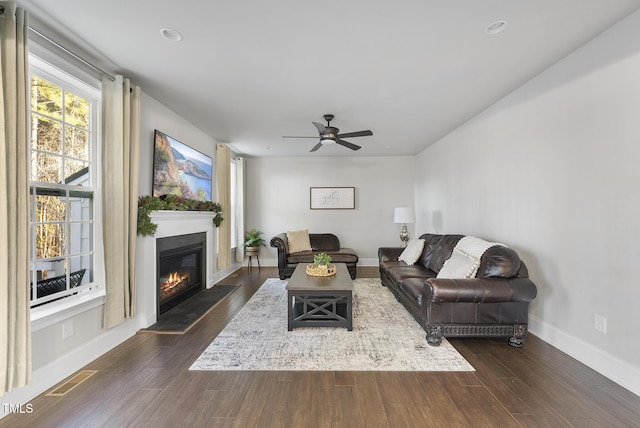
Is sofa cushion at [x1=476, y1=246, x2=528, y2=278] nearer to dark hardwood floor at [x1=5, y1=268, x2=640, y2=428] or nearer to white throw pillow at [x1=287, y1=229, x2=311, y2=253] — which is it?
dark hardwood floor at [x1=5, y1=268, x2=640, y2=428]

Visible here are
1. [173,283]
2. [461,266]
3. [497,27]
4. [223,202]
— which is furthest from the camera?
[223,202]

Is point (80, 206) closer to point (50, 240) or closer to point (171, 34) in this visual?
point (50, 240)

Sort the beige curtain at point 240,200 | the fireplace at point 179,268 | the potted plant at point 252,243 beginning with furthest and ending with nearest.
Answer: the beige curtain at point 240,200
the potted plant at point 252,243
the fireplace at point 179,268

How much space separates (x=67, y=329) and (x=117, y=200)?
115cm

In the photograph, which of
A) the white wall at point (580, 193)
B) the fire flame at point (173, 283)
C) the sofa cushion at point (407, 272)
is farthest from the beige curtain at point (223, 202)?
the white wall at point (580, 193)

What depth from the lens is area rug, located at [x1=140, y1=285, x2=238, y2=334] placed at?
3.09 m

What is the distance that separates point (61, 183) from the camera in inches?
91.1

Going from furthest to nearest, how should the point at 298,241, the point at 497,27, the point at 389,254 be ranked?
the point at 298,241 < the point at 389,254 < the point at 497,27

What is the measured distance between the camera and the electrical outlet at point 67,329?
2217 millimetres

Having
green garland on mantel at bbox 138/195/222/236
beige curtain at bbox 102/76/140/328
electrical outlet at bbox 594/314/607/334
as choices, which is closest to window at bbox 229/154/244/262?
green garland on mantel at bbox 138/195/222/236

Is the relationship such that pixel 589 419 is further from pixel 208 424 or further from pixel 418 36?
pixel 418 36

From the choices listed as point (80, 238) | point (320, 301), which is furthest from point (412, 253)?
point (80, 238)

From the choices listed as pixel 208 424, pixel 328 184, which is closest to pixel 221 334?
pixel 208 424

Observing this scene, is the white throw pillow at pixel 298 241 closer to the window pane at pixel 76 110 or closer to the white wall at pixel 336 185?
the white wall at pixel 336 185
